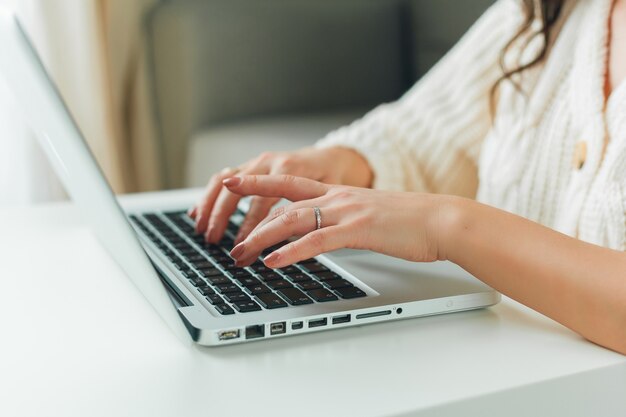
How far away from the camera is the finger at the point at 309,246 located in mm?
685

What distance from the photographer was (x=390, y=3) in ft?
7.98

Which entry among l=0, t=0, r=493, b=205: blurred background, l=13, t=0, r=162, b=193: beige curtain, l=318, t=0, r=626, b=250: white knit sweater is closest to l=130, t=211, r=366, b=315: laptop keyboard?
l=318, t=0, r=626, b=250: white knit sweater

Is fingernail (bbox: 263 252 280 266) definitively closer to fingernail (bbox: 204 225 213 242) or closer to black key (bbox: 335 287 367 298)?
black key (bbox: 335 287 367 298)

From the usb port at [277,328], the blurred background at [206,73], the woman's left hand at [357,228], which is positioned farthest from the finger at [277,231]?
the blurred background at [206,73]

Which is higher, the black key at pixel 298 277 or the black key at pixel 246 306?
the black key at pixel 246 306

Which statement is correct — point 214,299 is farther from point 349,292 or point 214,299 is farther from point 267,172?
point 267,172

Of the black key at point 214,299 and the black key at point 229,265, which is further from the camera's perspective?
the black key at point 229,265

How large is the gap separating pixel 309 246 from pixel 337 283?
0.05 m

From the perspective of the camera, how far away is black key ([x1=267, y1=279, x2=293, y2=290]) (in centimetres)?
71

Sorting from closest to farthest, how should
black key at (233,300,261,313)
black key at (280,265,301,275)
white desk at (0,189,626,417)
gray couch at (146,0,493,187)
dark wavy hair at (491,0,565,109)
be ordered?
1. white desk at (0,189,626,417)
2. black key at (233,300,261,313)
3. black key at (280,265,301,275)
4. dark wavy hair at (491,0,565,109)
5. gray couch at (146,0,493,187)

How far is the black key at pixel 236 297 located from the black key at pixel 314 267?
94mm

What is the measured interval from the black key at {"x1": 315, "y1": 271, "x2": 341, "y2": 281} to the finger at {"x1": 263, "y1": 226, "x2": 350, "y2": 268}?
5cm

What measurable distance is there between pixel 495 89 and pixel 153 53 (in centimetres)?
125

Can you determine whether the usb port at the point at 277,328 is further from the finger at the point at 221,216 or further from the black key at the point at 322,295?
the finger at the point at 221,216
